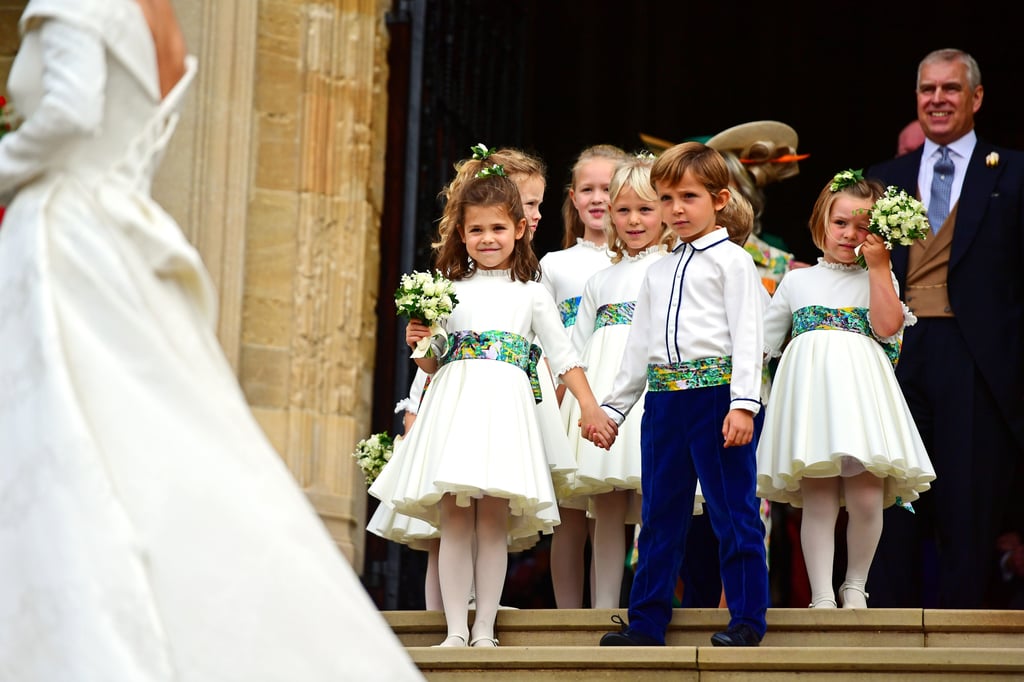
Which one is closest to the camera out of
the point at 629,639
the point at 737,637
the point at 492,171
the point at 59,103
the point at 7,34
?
the point at 59,103

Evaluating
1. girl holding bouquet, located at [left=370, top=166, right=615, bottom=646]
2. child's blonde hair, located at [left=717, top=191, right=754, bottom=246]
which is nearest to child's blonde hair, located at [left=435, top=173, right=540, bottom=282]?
girl holding bouquet, located at [left=370, top=166, right=615, bottom=646]

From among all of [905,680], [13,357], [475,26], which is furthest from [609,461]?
[475,26]

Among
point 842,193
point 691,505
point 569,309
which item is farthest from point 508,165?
point 691,505

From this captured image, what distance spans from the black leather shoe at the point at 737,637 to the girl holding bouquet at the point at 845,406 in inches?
29.5

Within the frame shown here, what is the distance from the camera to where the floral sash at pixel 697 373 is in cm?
591

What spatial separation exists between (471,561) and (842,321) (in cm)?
169

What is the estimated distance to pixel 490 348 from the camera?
6.29 meters

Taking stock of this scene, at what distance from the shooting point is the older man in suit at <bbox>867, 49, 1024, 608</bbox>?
6.92 metres

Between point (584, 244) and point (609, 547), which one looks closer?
point (609, 547)

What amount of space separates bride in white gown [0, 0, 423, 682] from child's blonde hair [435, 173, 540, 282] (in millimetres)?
2497

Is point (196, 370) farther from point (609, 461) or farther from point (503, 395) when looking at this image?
point (609, 461)

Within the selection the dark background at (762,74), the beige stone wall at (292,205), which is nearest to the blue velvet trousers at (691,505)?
the beige stone wall at (292,205)

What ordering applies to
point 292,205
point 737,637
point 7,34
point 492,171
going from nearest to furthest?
1. point 737,637
2. point 492,171
3. point 7,34
4. point 292,205

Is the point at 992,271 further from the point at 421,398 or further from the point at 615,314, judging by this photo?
the point at 421,398
